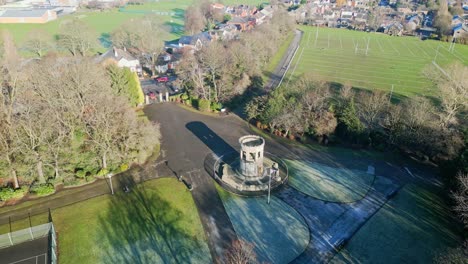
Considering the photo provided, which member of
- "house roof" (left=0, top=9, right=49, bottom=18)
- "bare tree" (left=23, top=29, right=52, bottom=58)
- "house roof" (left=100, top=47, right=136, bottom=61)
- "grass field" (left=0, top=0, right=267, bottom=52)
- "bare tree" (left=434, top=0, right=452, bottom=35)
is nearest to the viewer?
"house roof" (left=100, top=47, right=136, bottom=61)

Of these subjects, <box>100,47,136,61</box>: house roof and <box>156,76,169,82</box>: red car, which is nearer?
<box>156,76,169,82</box>: red car

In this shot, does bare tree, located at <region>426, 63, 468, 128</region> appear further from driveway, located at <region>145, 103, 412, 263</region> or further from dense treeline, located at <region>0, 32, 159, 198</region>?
dense treeline, located at <region>0, 32, 159, 198</region>

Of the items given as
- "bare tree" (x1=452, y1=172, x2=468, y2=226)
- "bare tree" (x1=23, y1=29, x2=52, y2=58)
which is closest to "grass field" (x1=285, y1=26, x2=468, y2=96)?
"bare tree" (x1=452, y1=172, x2=468, y2=226)

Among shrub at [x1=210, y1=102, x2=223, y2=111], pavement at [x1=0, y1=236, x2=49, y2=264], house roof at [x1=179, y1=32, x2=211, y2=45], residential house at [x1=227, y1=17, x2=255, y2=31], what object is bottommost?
pavement at [x1=0, y1=236, x2=49, y2=264]

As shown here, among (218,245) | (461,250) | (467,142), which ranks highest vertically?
(467,142)

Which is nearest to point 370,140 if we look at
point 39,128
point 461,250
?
point 461,250

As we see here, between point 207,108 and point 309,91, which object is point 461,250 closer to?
point 309,91

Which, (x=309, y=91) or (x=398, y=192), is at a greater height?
(x=309, y=91)
